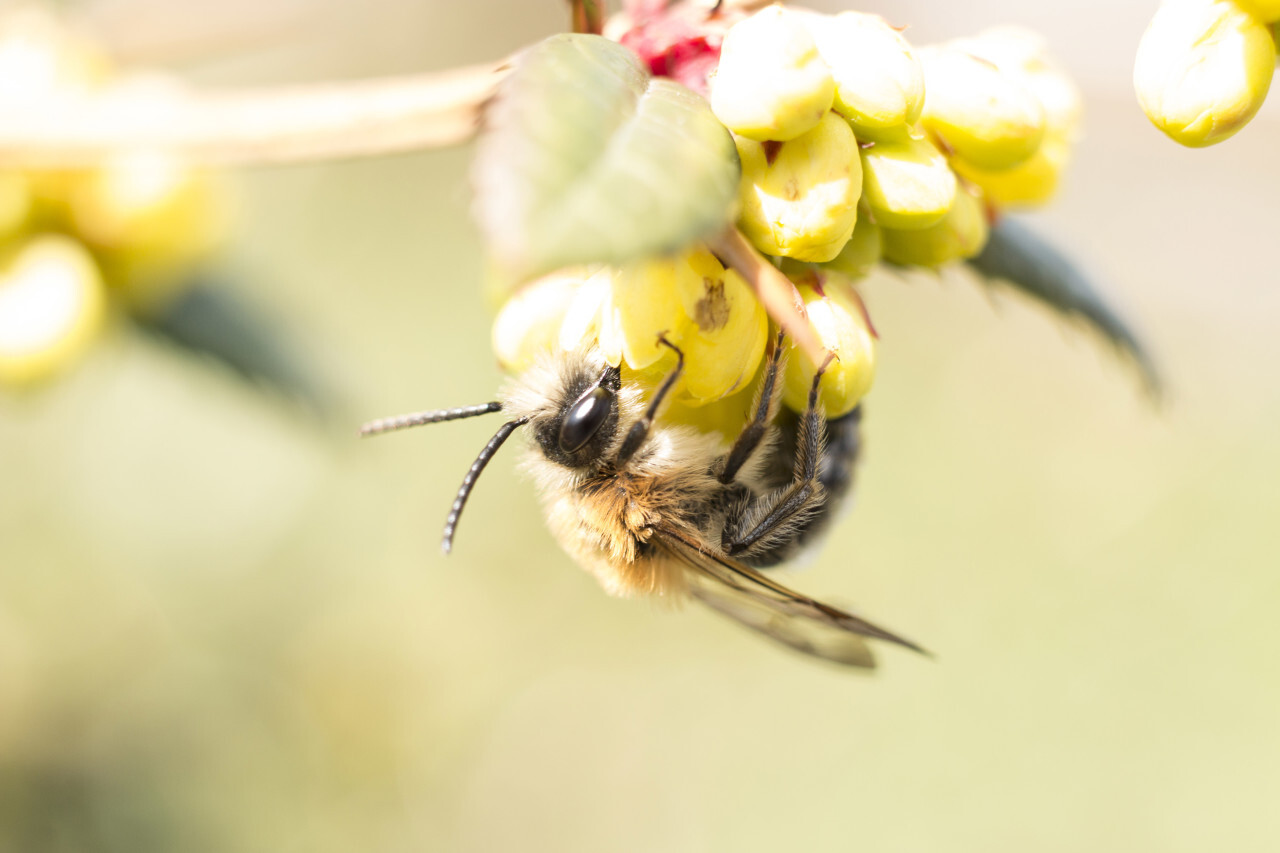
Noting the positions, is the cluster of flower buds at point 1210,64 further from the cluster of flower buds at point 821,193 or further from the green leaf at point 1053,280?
the green leaf at point 1053,280

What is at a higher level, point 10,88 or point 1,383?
point 10,88

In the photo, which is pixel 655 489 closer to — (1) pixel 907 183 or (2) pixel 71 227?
(1) pixel 907 183

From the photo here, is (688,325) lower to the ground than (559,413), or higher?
higher

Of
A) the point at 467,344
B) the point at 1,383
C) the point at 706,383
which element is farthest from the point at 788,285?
the point at 467,344

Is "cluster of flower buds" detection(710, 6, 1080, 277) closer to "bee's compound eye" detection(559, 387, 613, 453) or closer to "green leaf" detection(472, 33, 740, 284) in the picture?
"green leaf" detection(472, 33, 740, 284)

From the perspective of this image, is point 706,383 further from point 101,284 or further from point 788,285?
point 101,284

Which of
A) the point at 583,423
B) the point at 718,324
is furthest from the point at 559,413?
the point at 718,324
